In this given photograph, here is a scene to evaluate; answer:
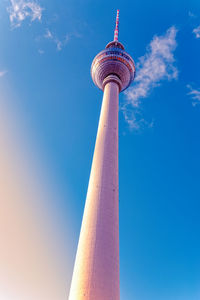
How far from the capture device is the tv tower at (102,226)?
24305mm

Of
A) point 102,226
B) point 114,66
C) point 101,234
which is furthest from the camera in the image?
point 114,66

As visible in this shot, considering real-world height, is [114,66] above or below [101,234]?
above

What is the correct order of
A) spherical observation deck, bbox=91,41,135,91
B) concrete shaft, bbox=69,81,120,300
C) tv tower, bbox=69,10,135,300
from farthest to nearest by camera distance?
spherical observation deck, bbox=91,41,135,91 → tv tower, bbox=69,10,135,300 → concrete shaft, bbox=69,81,120,300

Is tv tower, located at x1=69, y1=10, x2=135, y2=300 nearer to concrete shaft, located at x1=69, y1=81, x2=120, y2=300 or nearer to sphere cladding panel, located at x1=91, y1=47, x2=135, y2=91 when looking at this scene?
concrete shaft, located at x1=69, y1=81, x2=120, y2=300

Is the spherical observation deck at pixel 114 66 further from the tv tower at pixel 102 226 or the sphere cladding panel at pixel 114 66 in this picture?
the tv tower at pixel 102 226

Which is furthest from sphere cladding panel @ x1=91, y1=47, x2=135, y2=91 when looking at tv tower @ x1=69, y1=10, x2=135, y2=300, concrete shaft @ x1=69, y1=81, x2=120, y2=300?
concrete shaft @ x1=69, y1=81, x2=120, y2=300

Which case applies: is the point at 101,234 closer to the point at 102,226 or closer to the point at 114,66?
the point at 102,226

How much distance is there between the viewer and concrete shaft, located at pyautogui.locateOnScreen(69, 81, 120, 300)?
79.4 feet

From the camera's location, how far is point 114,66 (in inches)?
2095

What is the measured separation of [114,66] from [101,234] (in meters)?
37.3

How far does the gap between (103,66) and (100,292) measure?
43.8 meters

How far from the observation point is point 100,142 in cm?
3906

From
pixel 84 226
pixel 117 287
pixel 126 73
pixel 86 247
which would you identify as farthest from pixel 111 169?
pixel 126 73

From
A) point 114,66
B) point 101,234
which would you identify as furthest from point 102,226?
point 114,66
